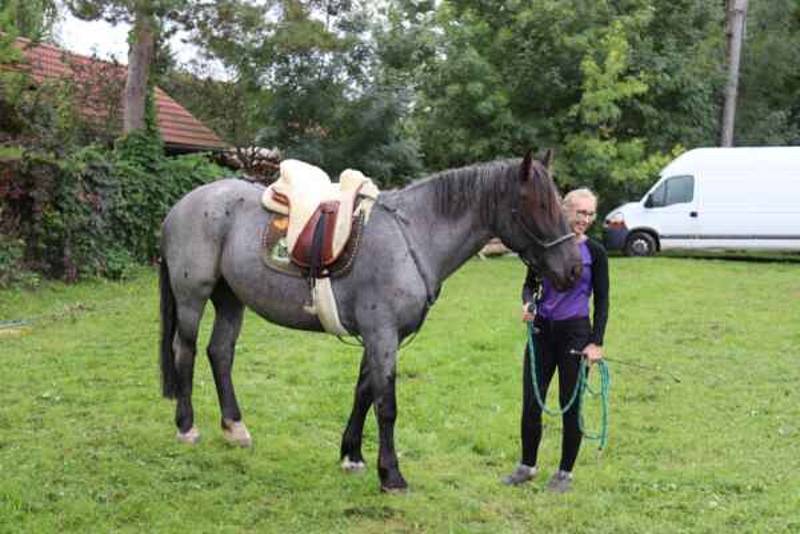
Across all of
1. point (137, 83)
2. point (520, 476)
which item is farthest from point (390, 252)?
point (137, 83)

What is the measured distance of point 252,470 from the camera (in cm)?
483

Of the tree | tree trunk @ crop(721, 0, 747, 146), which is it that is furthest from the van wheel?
the tree

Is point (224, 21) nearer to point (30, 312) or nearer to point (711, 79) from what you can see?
point (30, 312)

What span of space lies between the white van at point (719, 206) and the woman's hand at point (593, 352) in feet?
50.8

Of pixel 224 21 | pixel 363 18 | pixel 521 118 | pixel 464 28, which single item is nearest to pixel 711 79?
pixel 521 118

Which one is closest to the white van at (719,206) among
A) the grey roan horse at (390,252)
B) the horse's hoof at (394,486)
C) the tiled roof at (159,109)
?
the tiled roof at (159,109)

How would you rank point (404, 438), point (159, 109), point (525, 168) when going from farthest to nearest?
1. point (159, 109)
2. point (404, 438)
3. point (525, 168)

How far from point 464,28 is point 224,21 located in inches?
312

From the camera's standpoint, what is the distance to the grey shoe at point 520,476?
4.69 m

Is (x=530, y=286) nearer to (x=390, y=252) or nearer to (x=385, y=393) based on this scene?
(x=390, y=252)

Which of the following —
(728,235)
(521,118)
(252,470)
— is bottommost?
(252,470)

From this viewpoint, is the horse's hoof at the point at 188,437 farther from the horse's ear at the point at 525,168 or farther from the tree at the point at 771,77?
the tree at the point at 771,77

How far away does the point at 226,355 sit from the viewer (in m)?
5.29

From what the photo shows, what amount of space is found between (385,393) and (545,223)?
1208 mm
